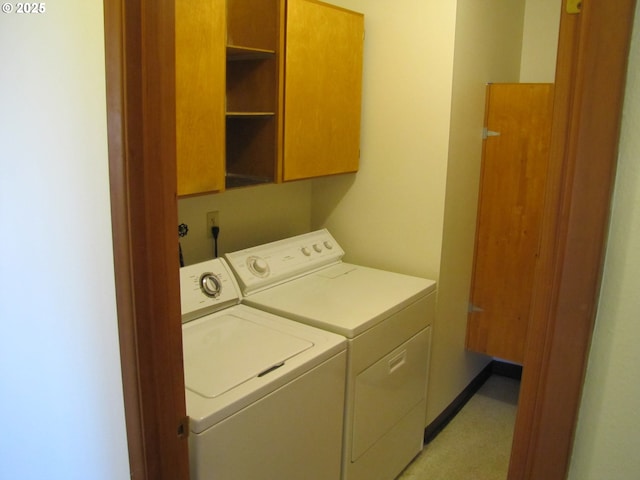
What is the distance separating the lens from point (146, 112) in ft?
3.30

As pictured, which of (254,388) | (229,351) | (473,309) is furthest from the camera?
(473,309)

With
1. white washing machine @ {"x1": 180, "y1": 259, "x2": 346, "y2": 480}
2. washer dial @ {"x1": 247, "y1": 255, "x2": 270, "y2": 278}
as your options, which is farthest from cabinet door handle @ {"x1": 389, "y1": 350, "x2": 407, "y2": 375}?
washer dial @ {"x1": 247, "y1": 255, "x2": 270, "y2": 278}

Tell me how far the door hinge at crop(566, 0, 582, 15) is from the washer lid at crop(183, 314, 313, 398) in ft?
4.03

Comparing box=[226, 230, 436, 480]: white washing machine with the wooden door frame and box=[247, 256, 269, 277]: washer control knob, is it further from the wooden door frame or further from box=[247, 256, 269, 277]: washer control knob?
the wooden door frame

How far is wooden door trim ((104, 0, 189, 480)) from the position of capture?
0.98m

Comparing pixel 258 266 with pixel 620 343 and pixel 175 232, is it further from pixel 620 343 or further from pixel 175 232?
pixel 620 343

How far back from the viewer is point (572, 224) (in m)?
0.67

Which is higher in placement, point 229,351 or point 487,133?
point 487,133

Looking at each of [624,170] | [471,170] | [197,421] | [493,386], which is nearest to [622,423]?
[624,170]

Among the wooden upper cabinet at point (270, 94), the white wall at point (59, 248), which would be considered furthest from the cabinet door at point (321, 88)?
the white wall at point (59, 248)

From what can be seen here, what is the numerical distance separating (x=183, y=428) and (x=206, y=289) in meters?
0.85

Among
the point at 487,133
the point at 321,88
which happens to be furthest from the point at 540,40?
the point at 321,88

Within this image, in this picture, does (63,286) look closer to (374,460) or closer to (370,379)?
(370,379)

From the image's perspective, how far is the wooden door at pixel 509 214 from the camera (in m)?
2.60
